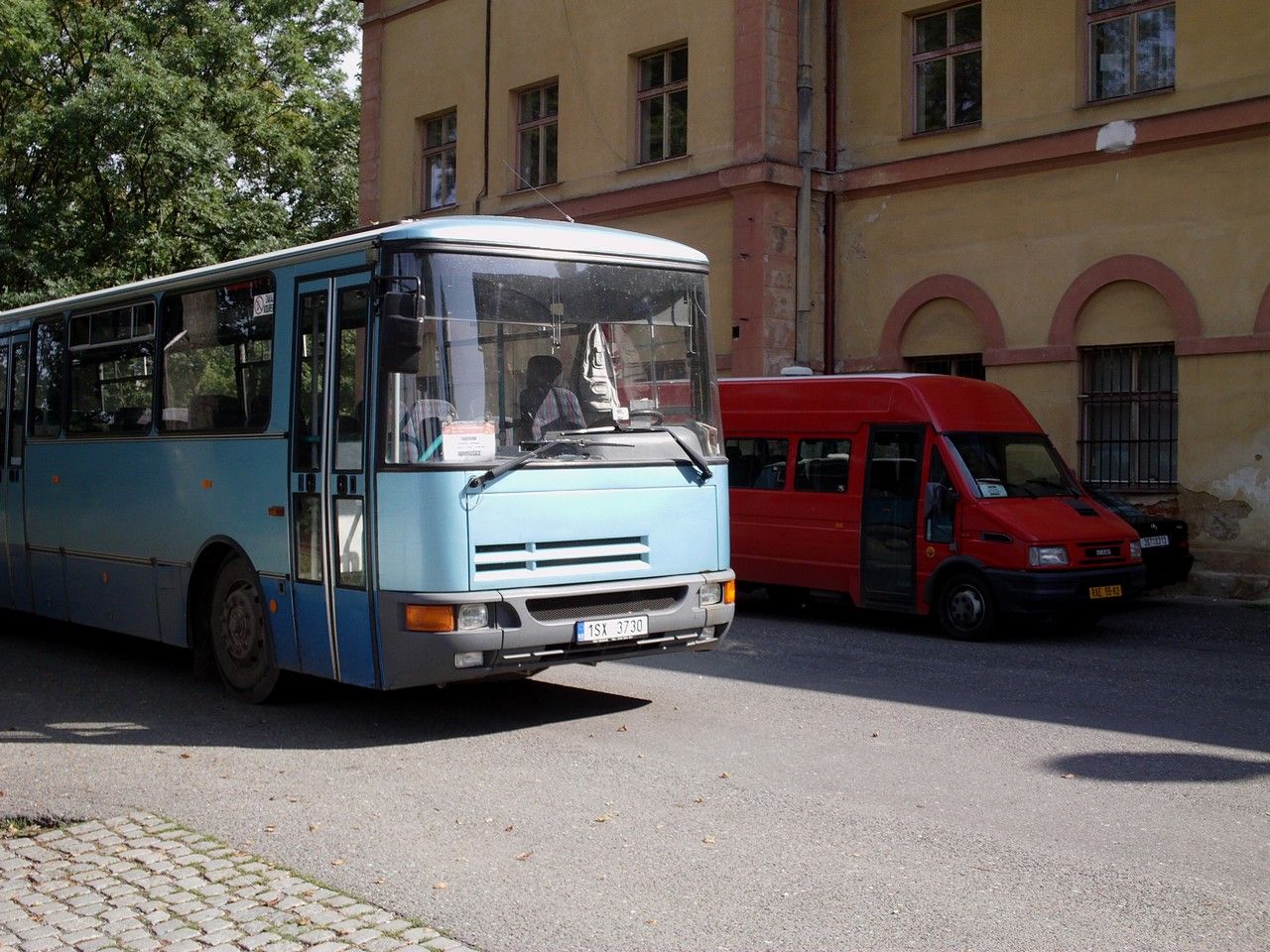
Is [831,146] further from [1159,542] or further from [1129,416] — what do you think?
[1159,542]

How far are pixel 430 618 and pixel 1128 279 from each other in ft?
41.5

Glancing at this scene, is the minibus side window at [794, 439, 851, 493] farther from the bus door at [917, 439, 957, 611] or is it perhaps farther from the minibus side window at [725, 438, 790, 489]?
the bus door at [917, 439, 957, 611]

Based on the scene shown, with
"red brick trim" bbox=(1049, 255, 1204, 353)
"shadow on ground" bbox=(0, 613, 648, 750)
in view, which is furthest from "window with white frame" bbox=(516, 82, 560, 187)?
"shadow on ground" bbox=(0, 613, 648, 750)

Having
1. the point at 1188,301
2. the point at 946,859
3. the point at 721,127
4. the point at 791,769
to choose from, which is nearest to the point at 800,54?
the point at 721,127

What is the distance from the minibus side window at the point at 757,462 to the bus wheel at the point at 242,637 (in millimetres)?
6659

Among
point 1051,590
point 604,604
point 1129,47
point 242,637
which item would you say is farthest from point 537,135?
point 604,604

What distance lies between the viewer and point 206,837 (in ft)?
20.6

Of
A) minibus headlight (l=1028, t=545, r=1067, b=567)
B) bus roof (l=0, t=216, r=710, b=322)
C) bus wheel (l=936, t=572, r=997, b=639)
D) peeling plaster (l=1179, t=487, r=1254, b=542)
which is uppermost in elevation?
bus roof (l=0, t=216, r=710, b=322)

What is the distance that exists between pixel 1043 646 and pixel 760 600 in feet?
13.7

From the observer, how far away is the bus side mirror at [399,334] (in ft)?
25.6

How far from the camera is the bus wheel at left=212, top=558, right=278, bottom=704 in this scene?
30.3 feet

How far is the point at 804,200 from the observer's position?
844 inches

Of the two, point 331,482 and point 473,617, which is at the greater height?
point 331,482

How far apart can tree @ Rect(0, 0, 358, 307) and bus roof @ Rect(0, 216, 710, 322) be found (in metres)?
22.8
